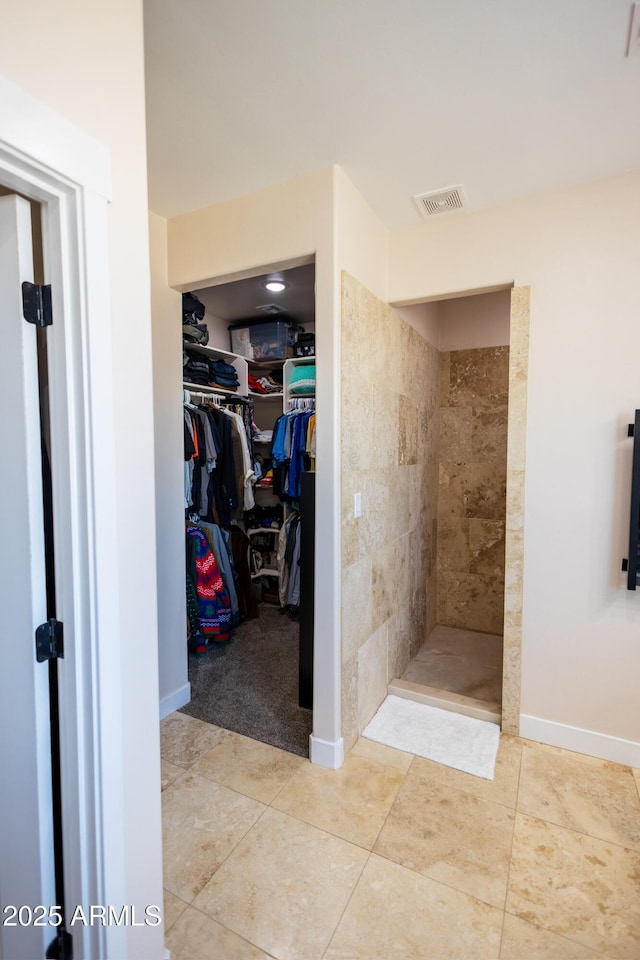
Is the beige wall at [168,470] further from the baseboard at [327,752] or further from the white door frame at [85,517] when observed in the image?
the white door frame at [85,517]

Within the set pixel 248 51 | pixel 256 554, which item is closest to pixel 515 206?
pixel 248 51

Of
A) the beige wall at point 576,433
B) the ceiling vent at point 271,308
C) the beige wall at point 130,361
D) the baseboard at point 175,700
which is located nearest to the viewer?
the beige wall at point 130,361

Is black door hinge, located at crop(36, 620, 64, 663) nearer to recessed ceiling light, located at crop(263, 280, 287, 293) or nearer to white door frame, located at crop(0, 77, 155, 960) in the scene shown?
white door frame, located at crop(0, 77, 155, 960)

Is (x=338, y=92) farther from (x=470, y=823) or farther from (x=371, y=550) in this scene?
(x=470, y=823)

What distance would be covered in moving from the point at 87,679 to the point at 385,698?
1.99m

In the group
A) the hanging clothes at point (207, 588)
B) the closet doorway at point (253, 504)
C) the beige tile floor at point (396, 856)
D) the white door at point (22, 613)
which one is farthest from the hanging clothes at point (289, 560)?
the white door at point (22, 613)

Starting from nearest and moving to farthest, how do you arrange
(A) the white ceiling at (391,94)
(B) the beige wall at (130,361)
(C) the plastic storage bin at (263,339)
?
(B) the beige wall at (130,361) → (A) the white ceiling at (391,94) → (C) the plastic storage bin at (263,339)

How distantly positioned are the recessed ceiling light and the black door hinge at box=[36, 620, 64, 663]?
9.03ft

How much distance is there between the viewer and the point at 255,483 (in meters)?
4.17

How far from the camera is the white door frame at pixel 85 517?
1.00m

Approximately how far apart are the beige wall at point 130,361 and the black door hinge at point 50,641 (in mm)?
127

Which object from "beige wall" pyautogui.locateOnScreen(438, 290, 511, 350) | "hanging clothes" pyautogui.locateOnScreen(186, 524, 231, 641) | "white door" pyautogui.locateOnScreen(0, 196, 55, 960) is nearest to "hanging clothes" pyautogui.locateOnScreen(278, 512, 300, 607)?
"hanging clothes" pyautogui.locateOnScreen(186, 524, 231, 641)

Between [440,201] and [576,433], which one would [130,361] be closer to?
[440,201]

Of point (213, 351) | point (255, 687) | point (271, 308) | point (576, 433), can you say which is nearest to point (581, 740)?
point (576, 433)
